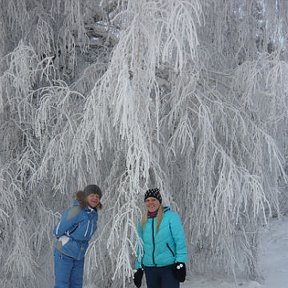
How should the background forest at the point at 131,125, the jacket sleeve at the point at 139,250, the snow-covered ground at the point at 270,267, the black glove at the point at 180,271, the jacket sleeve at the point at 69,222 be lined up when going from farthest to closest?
the snow-covered ground at the point at 270,267 → the background forest at the point at 131,125 → the jacket sleeve at the point at 139,250 → the jacket sleeve at the point at 69,222 → the black glove at the point at 180,271

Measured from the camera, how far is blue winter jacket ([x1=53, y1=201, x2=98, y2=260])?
391cm

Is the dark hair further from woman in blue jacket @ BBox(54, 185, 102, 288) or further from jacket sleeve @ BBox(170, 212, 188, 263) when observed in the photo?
jacket sleeve @ BBox(170, 212, 188, 263)

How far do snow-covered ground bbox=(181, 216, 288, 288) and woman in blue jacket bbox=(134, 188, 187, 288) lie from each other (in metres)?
2.45

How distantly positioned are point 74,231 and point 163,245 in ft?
2.52

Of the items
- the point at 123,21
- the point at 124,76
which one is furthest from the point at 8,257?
the point at 123,21

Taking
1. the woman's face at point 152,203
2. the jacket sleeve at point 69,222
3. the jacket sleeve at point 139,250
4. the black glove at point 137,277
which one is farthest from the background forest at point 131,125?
the jacket sleeve at point 69,222

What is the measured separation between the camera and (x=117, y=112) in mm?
3826

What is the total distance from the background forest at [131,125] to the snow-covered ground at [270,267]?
0.51 metres

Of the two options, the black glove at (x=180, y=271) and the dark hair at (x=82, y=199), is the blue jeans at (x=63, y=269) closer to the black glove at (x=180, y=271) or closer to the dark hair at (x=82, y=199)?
the dark hair at (x=82, y=199)

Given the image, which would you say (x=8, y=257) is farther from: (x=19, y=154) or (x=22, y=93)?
(x=22, y=93)

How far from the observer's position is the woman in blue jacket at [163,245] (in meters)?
3.71

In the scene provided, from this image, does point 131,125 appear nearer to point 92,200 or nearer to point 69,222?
point 92,200

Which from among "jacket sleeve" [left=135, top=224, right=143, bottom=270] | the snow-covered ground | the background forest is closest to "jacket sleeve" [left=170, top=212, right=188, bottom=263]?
"jacket sleeve" [left=135, top=224, right=143, bottom=270]

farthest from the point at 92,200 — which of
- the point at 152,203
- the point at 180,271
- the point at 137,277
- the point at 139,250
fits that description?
the point at 180,271
